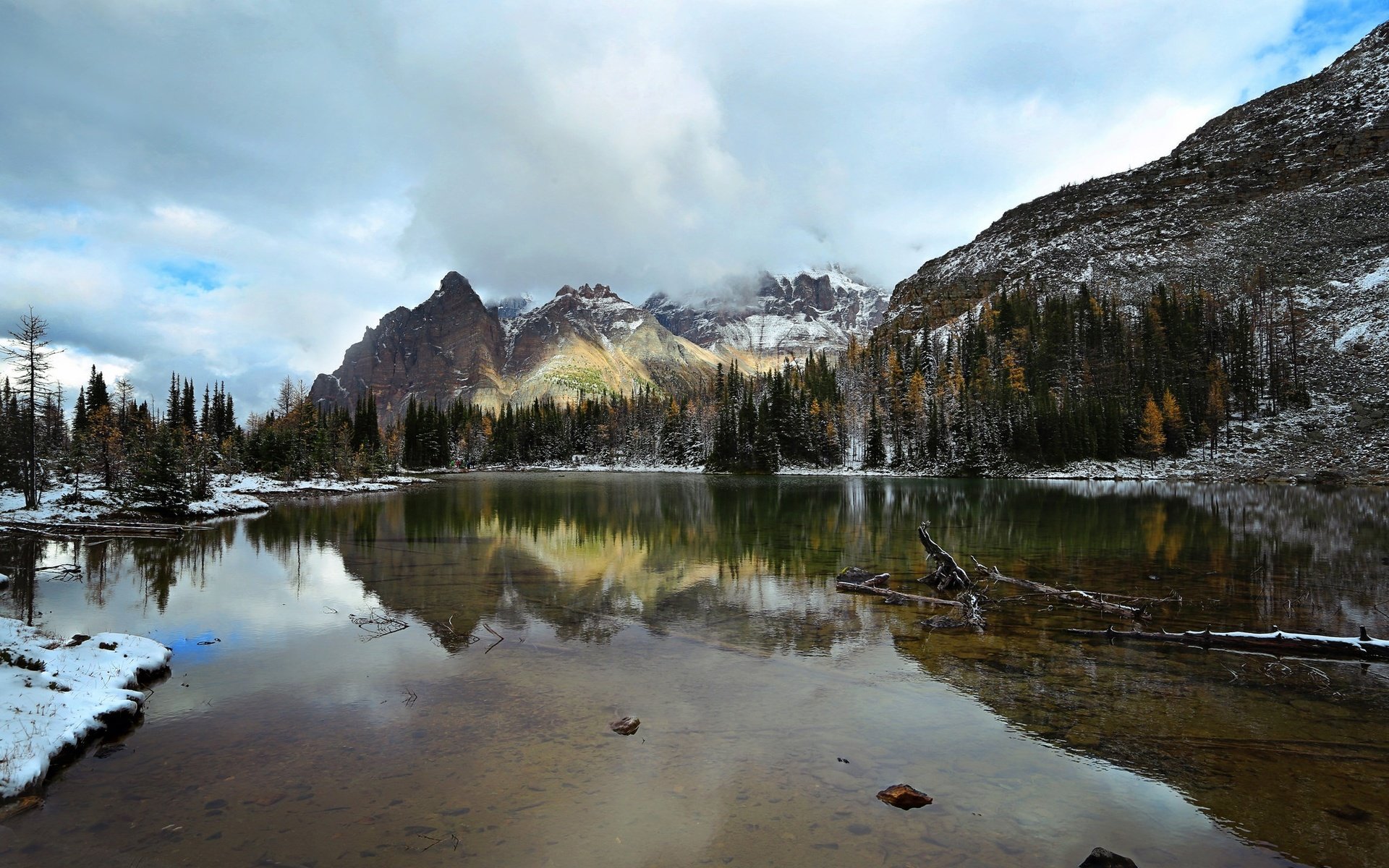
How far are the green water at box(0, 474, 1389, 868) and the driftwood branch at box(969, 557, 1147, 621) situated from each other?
26.0 inches

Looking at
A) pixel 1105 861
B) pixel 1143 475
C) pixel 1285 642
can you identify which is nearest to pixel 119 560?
pixel 1105 861

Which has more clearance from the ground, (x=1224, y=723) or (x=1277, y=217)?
(x=1277, y=217)

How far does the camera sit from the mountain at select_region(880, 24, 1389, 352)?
12238 centimetres

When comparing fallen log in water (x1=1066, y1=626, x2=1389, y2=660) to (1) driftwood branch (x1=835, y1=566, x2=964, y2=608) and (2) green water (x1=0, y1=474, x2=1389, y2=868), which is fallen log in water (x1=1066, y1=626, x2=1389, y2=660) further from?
(1) driftwood branch (x1=835, y1=566, x2=964, y2=608)

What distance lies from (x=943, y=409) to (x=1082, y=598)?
354ft

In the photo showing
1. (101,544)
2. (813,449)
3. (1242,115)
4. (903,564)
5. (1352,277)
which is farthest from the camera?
(1242,115)

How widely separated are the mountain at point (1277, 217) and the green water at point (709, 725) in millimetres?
135204

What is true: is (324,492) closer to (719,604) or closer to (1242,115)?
(719,604)

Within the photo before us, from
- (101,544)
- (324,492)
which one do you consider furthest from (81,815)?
(324,492)

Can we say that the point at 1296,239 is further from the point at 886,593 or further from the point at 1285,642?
the point at 886,593

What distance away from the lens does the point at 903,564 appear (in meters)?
27.7

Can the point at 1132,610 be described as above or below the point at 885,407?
below

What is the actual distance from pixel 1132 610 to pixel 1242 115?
269 m

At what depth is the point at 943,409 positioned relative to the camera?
398 feet
